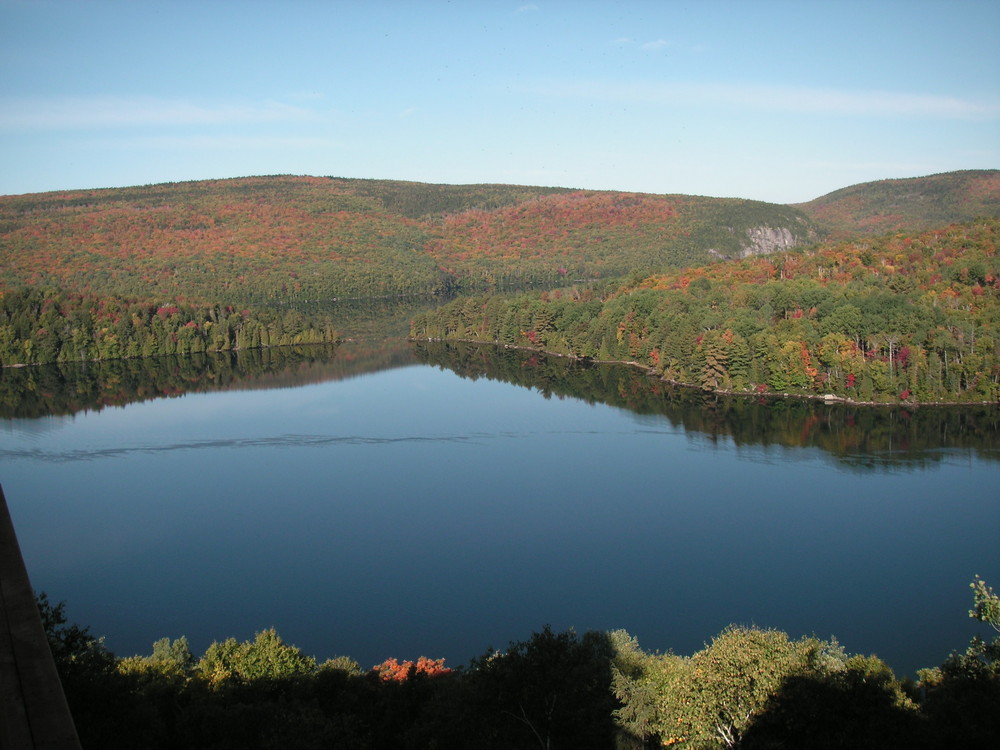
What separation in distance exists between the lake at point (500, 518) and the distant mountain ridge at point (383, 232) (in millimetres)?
49927

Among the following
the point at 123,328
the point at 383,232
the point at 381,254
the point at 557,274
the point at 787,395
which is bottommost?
the point at 787,395

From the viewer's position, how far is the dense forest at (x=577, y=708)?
832 centimetres

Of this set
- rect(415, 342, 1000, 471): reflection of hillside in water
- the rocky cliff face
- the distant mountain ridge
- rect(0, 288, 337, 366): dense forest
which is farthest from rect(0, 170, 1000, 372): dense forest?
rect(415, 342, 1000, 471): reflection of hillside in water

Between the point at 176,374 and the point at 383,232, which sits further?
the point at 383,232

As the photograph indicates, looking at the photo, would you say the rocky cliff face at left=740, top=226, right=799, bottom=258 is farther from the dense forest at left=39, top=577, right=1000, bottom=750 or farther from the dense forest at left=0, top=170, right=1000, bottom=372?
the dense forest at left=39, top=577, right=1000, bottom=750

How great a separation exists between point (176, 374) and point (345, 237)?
66.5 metres

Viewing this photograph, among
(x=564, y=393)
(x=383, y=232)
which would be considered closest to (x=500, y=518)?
(x=564, y=393)

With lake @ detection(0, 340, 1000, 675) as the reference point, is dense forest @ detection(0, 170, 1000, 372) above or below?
above

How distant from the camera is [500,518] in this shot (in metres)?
26.2

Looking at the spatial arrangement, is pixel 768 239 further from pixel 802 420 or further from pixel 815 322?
pixel 802 420

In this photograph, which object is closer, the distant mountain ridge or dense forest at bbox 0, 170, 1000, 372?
dense forest at bbox 0, 170, 1000, 372

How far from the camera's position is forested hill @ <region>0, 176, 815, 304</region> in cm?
9462

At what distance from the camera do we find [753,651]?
9039mm

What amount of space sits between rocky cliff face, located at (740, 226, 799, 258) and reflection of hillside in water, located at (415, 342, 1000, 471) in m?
73.0
